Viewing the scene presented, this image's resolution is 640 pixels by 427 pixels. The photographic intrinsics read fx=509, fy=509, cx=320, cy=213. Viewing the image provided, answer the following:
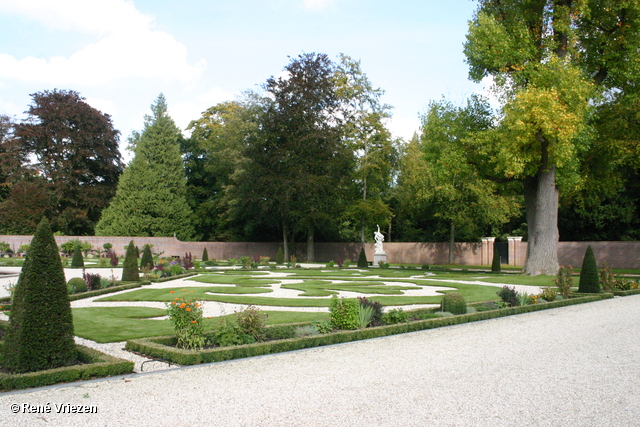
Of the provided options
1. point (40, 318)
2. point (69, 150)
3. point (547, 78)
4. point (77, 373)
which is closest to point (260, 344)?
point (77, 373)

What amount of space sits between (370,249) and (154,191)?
804 inches

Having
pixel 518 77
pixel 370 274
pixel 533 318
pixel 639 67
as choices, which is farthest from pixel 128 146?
pixel 533 318

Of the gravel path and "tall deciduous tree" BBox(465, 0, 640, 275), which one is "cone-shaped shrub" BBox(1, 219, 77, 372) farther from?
"tall deciduous tree" BBox(465, 0, 640, 275)

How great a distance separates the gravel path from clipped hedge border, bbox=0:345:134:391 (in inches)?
8.3

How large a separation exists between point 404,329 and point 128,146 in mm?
56630

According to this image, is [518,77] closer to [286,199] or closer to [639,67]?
[639,67]

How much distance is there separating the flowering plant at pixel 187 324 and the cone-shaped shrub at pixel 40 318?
1.63 metres

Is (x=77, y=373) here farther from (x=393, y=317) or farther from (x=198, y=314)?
(x=393, y=317)

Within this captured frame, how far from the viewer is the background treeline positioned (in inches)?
1519

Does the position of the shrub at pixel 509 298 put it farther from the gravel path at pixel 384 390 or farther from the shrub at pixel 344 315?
the shrub at pixel 344 315

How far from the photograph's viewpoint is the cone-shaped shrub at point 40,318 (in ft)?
20.2

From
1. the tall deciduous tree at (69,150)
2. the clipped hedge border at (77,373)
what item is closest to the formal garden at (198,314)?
the clipped hedge border at (77,373)

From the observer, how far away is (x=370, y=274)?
1065 inches

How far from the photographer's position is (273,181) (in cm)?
3856
